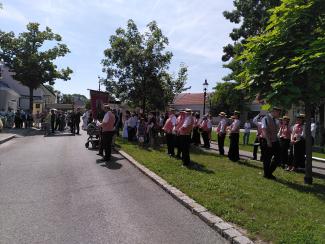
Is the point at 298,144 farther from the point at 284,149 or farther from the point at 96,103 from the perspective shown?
the point at 96,103

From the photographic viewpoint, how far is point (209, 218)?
6.45 metres

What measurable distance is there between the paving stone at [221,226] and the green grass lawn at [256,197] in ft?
0.60

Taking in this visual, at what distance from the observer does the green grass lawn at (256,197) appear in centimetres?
582

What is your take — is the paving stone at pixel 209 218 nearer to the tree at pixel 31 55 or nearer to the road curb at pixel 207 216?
the road curb at pixel 207 216

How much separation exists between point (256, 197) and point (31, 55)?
3544 cm

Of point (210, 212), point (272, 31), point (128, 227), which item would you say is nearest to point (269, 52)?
point (272, 31)

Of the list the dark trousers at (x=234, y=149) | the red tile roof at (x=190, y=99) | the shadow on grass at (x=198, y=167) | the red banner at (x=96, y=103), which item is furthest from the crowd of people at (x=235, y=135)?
the red tile roof at (x=190, y=99)

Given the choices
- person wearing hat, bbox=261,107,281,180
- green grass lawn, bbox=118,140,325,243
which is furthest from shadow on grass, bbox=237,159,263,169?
person wearing hat, bbox=261,107,281,180

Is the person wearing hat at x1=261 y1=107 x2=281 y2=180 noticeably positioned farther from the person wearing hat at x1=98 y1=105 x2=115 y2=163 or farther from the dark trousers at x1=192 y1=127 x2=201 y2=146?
the dark trousers at x1=192 y1=127 x2=201 y2=146

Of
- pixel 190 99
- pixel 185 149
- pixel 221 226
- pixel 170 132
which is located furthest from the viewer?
pixel 190 99

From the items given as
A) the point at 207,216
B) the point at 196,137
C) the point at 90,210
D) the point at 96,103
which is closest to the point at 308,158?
the point at 207,216

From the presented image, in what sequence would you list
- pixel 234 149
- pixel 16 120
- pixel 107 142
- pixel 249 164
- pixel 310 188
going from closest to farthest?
pixel 310 188 < pixel 249 164 < pixel 107 142 < pixel 234 149 < pixel 16 120

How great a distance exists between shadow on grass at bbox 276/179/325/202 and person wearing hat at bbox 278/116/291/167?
289 cm

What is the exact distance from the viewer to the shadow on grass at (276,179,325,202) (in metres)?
8.57
